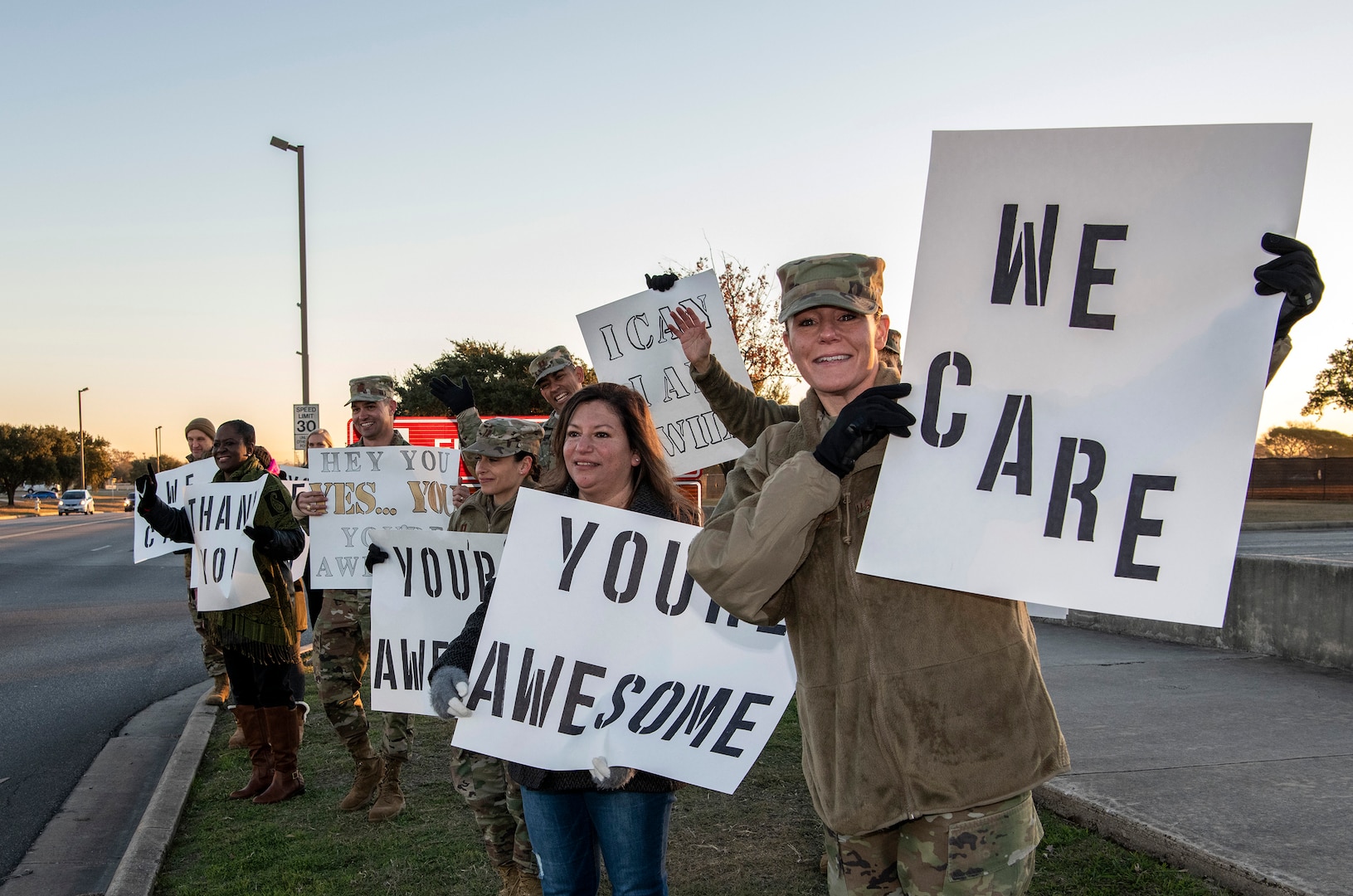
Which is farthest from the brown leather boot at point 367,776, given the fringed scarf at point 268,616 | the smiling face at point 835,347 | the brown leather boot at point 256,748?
the smiling face at point 835,347

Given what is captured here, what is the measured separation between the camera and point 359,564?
5195 mm

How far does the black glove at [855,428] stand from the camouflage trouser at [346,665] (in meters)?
3.80

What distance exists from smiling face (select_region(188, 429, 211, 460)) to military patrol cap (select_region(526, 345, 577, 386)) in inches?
124

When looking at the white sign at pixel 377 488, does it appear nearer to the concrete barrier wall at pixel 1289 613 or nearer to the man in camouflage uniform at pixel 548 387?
the man in camouflage uniform at pixel 548 387

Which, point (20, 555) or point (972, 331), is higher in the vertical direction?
point (972, 331)

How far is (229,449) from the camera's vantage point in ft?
18.4

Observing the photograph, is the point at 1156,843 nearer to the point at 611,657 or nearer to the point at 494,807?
the point at 611,657

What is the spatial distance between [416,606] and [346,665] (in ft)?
4.02

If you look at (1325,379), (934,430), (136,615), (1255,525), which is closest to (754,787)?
(934,430)

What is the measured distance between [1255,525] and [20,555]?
28.3 metres

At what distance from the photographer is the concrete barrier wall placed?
6.89 m

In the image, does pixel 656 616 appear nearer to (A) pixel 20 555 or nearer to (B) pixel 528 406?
(A) pixel 20 555

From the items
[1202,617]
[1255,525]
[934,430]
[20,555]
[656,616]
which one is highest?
[934,430]

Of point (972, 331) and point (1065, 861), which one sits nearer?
point (972, 331)
